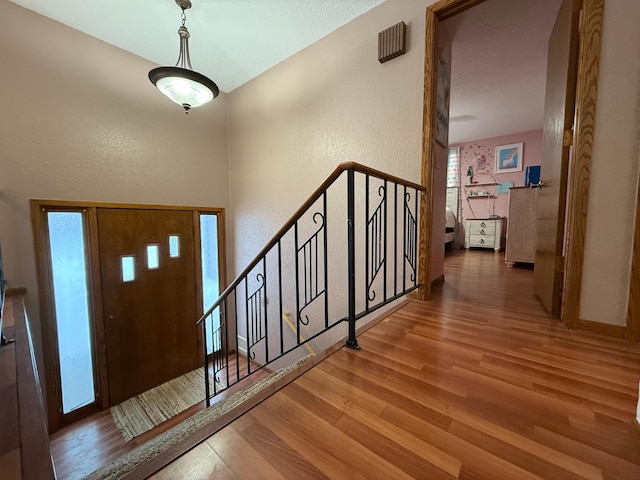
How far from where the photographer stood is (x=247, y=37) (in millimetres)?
2615

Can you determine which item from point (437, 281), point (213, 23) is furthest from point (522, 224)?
point (213, 23)

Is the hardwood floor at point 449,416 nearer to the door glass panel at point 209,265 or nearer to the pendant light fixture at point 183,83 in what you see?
the pendant light fixture at point 183,83

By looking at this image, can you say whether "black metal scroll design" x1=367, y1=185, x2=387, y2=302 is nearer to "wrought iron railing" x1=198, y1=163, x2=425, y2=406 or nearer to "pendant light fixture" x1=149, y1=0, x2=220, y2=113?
"wrought iron railing" x1=198, y1=163, x2=425, y2=406

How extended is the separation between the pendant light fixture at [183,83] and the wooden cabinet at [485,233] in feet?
17.1

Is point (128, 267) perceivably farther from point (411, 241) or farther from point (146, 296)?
point (411, 241)

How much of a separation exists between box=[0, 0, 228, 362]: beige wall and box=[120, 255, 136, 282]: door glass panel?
0.67m

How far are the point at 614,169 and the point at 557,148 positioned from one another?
1.26ft

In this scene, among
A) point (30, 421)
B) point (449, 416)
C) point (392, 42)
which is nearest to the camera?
point (30, 421)

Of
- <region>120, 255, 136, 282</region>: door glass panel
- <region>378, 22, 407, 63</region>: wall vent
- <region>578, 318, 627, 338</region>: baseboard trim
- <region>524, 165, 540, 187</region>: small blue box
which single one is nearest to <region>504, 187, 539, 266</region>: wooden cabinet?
<region>524, 165, 540, 187</region>: small blue box

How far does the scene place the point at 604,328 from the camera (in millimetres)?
1413

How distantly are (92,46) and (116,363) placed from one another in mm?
3465

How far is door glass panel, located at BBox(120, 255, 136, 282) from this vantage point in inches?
116

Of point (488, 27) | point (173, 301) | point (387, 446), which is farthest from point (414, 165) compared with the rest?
point (173, 301)

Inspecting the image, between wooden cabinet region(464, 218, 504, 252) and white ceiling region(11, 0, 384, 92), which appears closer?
white ceiling region(11, 0, 384, 92)
